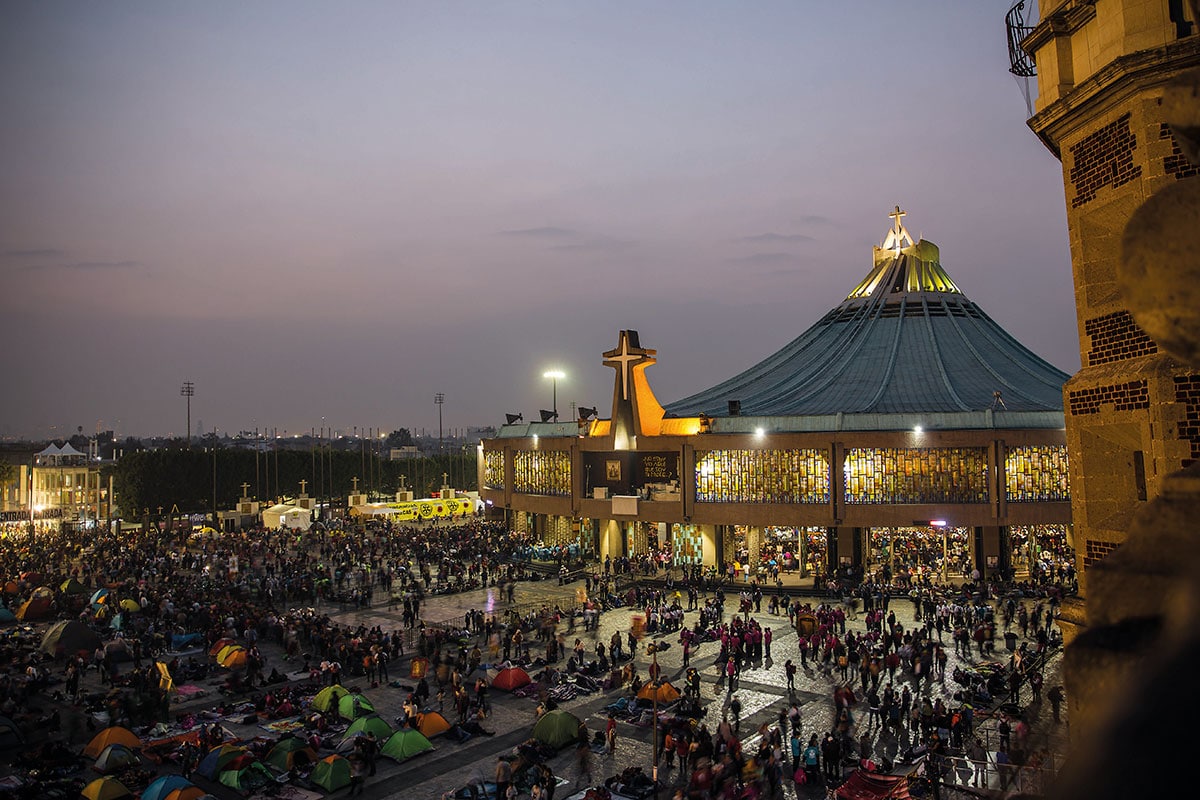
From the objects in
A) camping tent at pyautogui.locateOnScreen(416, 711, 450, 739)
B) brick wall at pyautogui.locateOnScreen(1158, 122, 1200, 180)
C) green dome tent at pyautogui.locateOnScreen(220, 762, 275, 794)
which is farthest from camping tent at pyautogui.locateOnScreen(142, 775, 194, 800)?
brick wall at pyautogui.locateOnScreen(1158, 122, 1200, 180)

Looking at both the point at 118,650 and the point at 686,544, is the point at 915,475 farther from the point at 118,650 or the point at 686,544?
the point at 118,650

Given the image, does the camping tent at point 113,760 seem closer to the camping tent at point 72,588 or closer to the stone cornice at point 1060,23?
the camping tent at point 72,588

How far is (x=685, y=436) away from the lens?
171 feet

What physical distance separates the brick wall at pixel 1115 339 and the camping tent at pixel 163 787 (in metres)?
19.3

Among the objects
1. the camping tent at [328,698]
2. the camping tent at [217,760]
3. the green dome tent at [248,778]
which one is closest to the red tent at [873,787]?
the green dome tent at [248,778]

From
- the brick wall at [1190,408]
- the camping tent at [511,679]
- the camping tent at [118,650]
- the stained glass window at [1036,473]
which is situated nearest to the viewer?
the brick wall at [1190,408]

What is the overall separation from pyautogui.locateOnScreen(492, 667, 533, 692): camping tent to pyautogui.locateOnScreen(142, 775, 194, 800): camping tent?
1083 centimetres

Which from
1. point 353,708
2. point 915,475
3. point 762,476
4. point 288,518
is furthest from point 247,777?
point 288,518

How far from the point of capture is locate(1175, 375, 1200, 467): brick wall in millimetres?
10883

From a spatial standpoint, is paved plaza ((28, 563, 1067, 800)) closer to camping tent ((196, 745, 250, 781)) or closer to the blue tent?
camping tent ((196, 745, 250, 781))

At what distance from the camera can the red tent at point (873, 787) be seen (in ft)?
53.8

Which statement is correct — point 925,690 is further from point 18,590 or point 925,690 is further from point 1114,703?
point 18,590

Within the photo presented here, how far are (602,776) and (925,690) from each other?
10.9m

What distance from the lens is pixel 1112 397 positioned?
12.2 metres
